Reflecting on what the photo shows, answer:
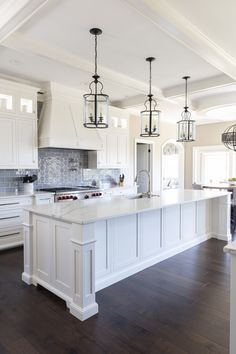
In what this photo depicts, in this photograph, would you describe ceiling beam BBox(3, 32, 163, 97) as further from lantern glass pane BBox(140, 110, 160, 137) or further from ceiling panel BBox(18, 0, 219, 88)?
lantern glass pane BBox(140, 110, 160, 137)

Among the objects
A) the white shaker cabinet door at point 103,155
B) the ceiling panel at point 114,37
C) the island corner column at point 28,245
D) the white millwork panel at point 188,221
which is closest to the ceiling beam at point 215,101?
the ceiling panel at point 114,37

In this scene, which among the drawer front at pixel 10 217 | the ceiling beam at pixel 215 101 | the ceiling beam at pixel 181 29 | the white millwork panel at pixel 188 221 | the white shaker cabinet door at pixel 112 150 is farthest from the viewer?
the white shaker cabinet door at pixel 112 150

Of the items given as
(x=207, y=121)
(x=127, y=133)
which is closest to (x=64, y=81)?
(x=127, y=133)

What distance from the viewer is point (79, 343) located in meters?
2.04

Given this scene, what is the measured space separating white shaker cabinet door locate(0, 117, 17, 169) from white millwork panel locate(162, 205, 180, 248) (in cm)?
271

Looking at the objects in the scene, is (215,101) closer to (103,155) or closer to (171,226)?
(103,155)

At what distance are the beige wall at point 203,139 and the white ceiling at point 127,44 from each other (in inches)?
125

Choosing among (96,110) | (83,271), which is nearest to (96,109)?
(96,110)

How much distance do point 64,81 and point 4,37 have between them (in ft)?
5.86

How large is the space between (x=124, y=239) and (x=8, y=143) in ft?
8.72

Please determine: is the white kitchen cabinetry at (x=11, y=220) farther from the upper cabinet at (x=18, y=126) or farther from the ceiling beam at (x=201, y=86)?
the ceiling beam at (x=201, y=86)

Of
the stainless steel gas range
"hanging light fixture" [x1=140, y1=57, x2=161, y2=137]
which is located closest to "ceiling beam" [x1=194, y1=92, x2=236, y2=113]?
"hanging light fixture" [x1=140, y1=57, x2=161, y2=137]

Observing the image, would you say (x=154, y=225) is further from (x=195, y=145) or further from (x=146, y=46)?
(x=195, y=145)

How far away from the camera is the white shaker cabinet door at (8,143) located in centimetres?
432
